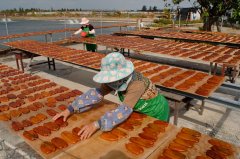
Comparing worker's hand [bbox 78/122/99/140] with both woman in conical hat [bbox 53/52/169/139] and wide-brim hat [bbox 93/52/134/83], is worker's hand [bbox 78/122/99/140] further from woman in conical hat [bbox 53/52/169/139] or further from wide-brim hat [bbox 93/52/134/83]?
wide-brim hat [bbox 93/52/134/83]

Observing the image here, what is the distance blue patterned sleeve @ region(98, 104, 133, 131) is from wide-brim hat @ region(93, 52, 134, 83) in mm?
346

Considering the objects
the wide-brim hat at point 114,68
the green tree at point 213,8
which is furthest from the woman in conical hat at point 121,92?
the green tree at point 213,8

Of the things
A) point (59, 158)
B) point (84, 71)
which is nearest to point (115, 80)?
point (59, 158)

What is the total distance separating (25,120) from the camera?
283 centimetres

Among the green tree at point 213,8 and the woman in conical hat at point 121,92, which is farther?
the green tree at point 213,8

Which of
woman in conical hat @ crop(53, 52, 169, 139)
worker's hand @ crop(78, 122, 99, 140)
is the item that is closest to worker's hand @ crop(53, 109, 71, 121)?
woman in conical hat @ crop(53, 52, 169, 139)

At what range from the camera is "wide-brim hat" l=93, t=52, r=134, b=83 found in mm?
2373

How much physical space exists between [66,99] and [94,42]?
6.71 meters

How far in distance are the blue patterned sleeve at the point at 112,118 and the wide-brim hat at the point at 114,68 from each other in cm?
35

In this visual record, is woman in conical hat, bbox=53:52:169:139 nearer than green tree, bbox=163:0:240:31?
Yes

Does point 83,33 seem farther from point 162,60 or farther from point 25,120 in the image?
point 25,120

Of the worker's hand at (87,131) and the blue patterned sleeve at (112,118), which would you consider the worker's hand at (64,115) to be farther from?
the blue patterned sleeve at (112,118)

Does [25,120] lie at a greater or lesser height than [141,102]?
lesser

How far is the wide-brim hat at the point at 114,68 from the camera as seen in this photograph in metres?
2.37
